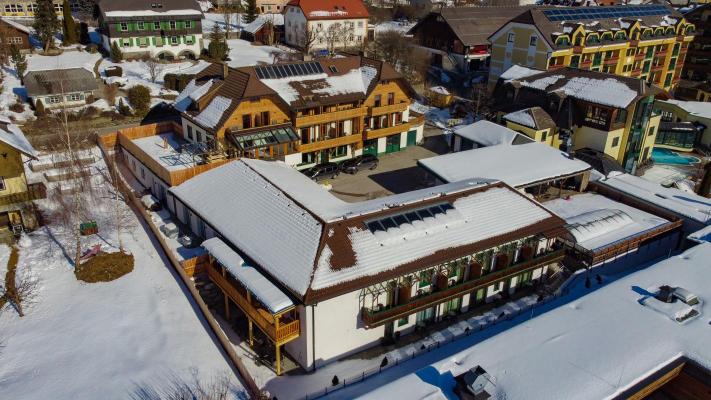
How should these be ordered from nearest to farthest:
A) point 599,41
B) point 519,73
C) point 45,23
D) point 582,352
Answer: point 582,352 < point 519,73 < point 599,41 < point 45,23

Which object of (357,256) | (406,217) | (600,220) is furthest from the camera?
(600,220)

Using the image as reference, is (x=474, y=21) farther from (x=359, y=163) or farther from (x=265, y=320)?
(x=265, y=320)

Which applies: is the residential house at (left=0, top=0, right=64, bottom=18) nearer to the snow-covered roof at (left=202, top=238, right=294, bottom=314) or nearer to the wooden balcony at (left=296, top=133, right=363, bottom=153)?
the wooden balcony at (left=296, top=133, right=363, bottom=153)

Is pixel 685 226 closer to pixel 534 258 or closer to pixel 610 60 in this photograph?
pixel 534 258

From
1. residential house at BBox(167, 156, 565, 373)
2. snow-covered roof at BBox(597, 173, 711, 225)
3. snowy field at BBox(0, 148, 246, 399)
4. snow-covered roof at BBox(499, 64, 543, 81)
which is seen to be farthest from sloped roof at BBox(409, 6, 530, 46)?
snowy field at BBox(0, 148, 246, 399)

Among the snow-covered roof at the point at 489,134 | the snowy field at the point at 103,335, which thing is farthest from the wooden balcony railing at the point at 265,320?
the snow-covered roof at the point at 489,134

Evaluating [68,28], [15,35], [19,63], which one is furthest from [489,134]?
[15,35]
